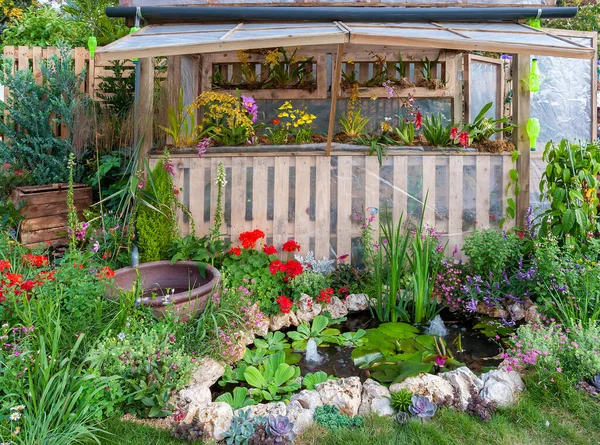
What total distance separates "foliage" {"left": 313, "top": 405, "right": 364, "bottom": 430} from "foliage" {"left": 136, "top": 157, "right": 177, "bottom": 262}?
2269 millimetres

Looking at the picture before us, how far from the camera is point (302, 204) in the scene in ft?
15.7

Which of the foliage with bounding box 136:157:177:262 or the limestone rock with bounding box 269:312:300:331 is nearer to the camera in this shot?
the limestone rock with bounding box 269:312:300:331

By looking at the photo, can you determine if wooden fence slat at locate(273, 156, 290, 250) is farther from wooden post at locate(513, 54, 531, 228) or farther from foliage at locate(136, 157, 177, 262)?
wooden post at locate(513, 54, 531, 228)

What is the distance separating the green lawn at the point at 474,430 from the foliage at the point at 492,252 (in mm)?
1490

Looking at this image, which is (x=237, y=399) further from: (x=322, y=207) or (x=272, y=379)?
(x=322, y=207)

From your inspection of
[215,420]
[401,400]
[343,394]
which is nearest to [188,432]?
[215,420]

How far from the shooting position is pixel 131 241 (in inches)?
181

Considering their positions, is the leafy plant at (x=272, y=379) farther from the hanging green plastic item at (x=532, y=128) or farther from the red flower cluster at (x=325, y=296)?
the hanging green plastic item at (x=532, y=128)

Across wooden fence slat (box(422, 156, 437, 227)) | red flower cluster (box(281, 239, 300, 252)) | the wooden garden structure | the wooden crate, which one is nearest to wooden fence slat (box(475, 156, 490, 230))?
the wooden garden structure

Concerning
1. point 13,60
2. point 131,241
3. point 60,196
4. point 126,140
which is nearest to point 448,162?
point 131,241

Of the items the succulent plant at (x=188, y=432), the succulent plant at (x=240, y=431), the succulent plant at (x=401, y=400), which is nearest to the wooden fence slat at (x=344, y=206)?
the succulent plant at (x=401, y=400)

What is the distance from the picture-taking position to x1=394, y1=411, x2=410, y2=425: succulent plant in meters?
2.67

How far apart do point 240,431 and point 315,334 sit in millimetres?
1378

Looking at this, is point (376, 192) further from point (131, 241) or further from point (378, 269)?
point (131, 241)
